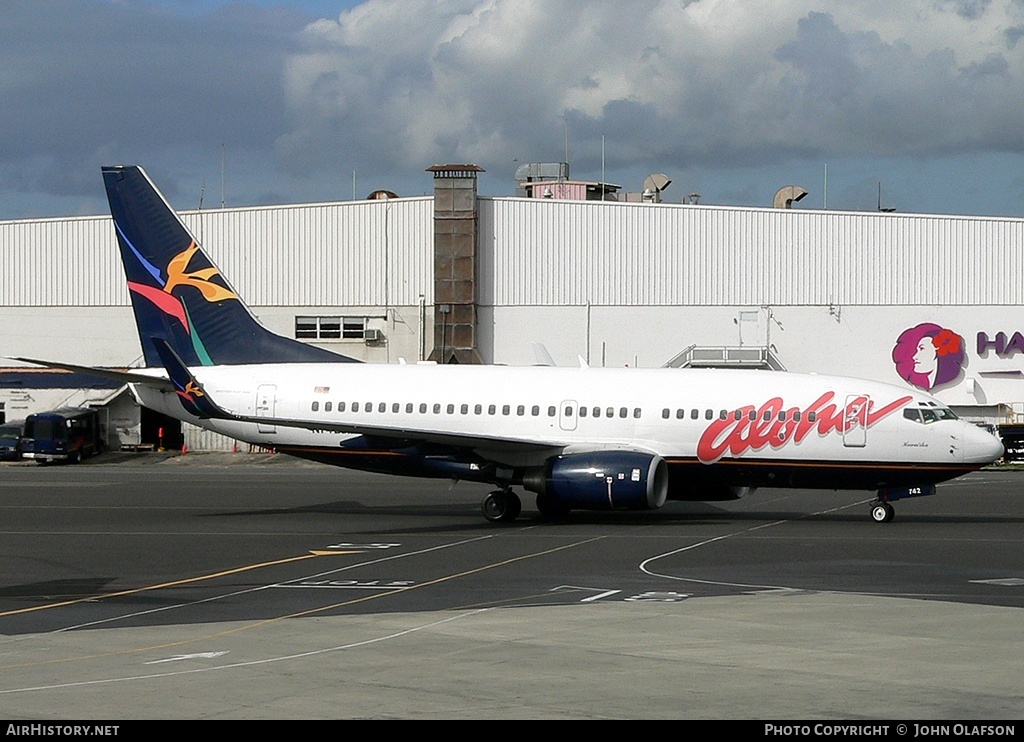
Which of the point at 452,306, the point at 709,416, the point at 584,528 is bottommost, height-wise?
the point at 584,528

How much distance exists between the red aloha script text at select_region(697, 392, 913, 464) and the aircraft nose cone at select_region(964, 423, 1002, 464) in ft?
5.66

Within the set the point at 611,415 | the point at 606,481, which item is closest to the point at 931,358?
the point at 611,415

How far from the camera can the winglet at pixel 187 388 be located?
33.1 metres

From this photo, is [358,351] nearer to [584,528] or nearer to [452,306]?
[452,306]

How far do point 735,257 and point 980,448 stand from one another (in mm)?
34771

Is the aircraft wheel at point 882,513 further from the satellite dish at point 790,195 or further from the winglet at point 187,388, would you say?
the satellite dish at point 790,195

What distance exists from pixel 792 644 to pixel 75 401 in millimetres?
59928

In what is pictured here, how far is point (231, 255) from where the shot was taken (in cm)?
6944

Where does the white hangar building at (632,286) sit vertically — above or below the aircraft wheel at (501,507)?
above

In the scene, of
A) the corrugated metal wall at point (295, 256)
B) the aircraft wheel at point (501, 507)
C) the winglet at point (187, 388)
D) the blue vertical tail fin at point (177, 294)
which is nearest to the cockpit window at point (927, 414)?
the aircraft wheel at point (501, 507)

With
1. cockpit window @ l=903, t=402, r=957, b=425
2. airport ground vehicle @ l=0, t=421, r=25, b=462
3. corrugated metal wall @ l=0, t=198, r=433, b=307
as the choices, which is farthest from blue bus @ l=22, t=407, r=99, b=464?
cockpit window @ l=903, t=402, r=957, b=425

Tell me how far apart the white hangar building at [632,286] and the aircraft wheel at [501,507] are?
3231 cm

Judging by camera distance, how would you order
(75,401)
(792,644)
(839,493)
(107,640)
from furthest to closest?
(75,401) → (839,493) → (107,640) → (792,644)
